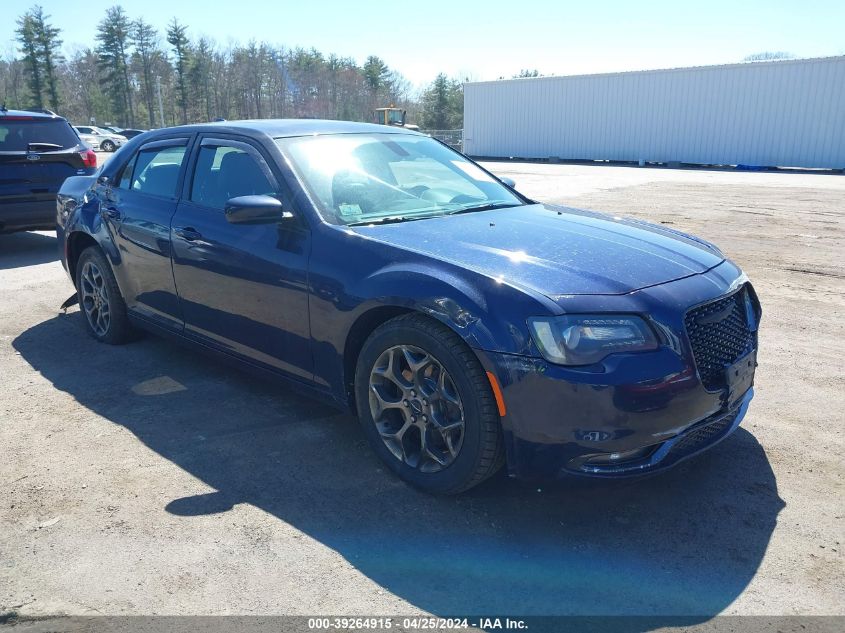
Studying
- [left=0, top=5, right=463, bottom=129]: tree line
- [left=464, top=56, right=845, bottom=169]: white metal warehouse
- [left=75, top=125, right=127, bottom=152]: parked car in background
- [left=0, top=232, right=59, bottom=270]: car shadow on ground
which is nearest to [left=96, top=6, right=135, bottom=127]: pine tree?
[left=0, top=5, right=463, bottom=129]: tree line

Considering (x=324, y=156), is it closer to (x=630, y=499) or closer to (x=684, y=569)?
(x=630, y=499)

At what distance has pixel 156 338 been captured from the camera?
5.59 metres

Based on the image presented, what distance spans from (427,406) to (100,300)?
3.42m

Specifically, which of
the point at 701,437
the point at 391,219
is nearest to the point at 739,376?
the point at 701,437

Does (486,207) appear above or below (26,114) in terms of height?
below

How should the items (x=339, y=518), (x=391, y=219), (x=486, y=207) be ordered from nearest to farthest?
(x=339, y=518), (x=391, y=219), (x=486, y=207)

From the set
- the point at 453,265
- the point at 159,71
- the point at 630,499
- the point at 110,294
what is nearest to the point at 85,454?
the point at 110,294

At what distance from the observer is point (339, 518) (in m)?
3.08

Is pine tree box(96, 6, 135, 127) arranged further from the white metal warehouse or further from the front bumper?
the front bumper

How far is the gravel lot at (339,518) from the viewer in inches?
101

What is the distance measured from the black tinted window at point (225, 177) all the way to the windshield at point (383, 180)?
22 centimetres

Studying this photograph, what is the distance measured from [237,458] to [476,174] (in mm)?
2434

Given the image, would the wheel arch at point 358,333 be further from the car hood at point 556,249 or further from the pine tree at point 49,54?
the pine tree at point 49,54

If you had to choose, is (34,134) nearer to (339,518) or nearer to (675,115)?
(339,518)
